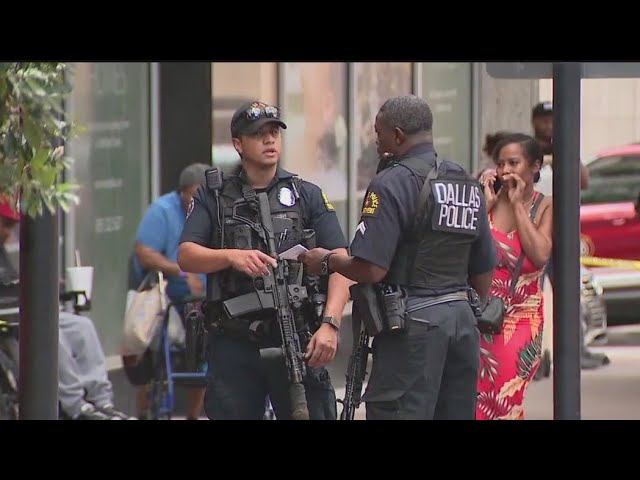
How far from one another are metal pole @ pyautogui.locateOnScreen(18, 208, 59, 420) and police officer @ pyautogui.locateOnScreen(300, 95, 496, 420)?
1115 millimetres

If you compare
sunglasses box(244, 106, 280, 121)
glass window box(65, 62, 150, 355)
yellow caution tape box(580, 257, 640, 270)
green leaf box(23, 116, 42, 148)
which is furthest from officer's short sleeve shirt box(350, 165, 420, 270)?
yellow caution tape box(580, 257, 640, 270)

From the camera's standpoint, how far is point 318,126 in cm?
1301

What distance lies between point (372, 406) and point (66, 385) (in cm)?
288

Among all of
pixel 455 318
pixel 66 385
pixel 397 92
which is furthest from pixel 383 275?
pixel 397 92

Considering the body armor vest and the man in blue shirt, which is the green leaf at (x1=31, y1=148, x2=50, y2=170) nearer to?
the body armor vest

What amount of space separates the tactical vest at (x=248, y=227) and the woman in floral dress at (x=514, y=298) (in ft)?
3.19

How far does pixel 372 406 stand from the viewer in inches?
252

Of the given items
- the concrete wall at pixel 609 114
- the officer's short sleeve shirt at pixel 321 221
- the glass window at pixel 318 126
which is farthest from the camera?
the concrete wall at pixel 609 114

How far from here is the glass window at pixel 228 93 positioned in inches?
452

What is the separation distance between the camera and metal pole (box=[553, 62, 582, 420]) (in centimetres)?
653

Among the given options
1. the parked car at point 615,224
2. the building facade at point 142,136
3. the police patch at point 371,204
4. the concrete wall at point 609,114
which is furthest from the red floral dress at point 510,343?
the concrete wall at point 609,114

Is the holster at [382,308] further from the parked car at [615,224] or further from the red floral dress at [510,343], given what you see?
the parked car at [615,224]

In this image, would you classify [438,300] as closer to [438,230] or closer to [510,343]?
[438,230]
